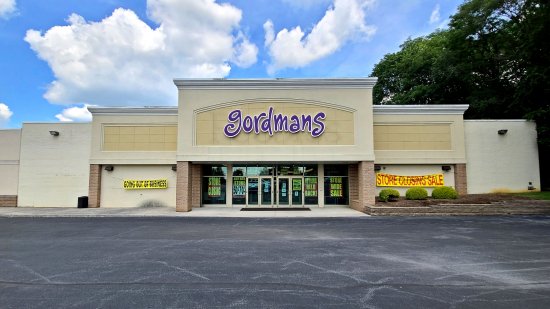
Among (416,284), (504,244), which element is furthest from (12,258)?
(504,244)

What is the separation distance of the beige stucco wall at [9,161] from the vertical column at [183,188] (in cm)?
1160

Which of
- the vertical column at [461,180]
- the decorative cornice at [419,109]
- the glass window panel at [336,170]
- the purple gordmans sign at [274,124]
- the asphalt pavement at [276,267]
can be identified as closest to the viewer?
Result: the asphalt pavement at [276,267]

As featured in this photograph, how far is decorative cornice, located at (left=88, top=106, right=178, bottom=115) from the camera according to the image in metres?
21.2

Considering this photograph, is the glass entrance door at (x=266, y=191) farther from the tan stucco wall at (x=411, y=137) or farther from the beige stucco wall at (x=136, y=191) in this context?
the tan stucco wall at (x=411, y=137)

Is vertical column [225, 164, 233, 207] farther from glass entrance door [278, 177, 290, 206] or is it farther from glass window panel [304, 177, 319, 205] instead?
glass window panel [304, 177, 319, 205]

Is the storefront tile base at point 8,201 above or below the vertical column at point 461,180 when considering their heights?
below

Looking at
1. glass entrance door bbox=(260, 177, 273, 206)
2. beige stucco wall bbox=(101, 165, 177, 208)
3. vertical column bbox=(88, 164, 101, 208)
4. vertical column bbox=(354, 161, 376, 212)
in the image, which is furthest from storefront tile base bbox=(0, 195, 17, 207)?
vertical column bbox=(354, 161, 376, 212)

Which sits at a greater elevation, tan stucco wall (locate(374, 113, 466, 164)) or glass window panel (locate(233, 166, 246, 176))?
tan stucco wall (locate(374, 113, 466, 164))

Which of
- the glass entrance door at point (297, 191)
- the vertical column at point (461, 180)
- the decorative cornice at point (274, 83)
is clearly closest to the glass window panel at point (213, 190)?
the glass entrance door at point (297, 191)

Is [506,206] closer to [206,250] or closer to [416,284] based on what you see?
[416,284]

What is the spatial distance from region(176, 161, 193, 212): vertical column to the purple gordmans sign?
3170mm

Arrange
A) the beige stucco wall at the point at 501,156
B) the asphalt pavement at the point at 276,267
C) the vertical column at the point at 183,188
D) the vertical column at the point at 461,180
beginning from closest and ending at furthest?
the asphalt pavement at the point at 276,267 < the vertical column at the point at 183,188 < the vertical column at the point at 461,180 < the beige stucco wall at the point at 501,156

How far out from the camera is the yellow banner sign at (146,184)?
21.3 metres

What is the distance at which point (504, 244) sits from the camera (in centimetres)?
955
